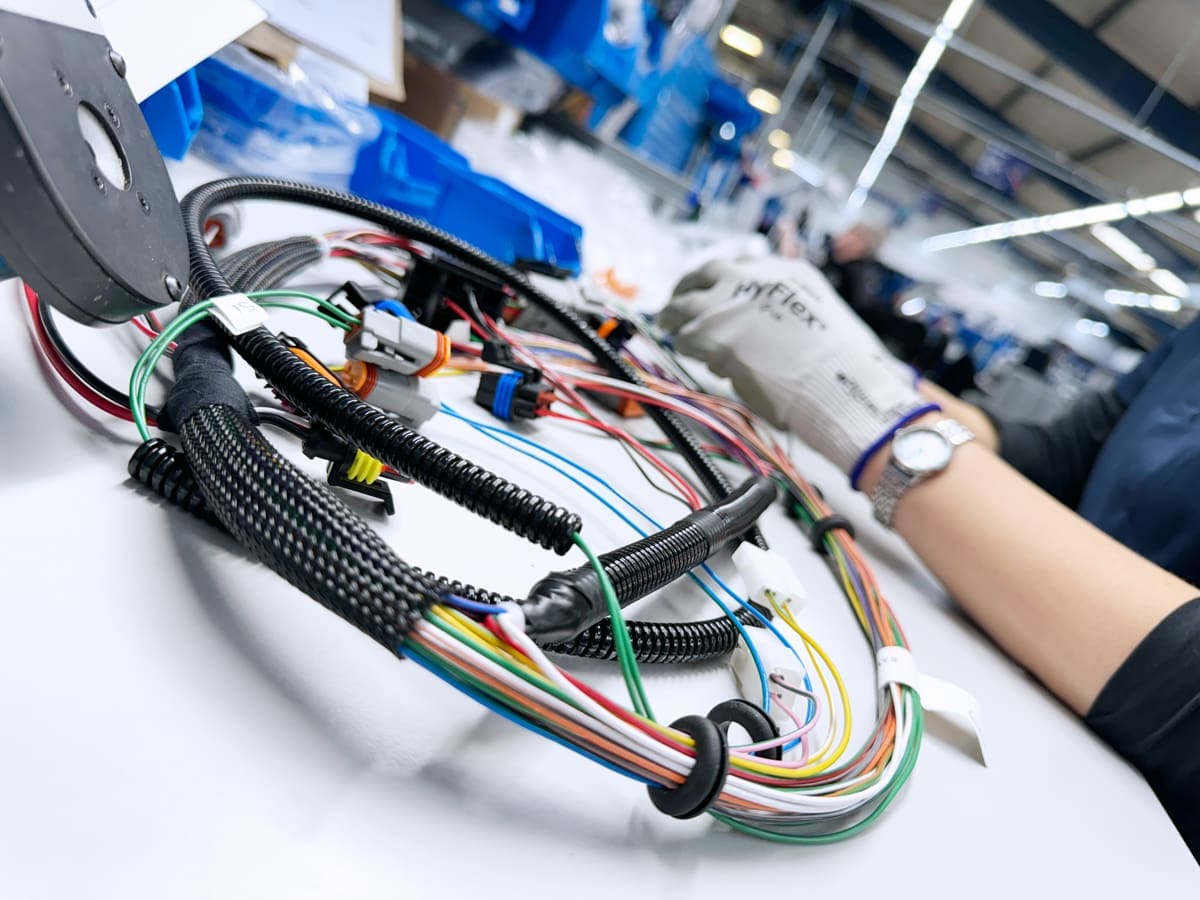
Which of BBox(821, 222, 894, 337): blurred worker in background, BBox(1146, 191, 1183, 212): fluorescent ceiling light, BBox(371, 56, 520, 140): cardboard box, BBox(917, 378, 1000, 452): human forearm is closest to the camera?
BBox(917, 378, 1000, 452): human forearm

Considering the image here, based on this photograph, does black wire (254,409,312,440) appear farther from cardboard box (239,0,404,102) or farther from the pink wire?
cardboard box (239,0,404,102)

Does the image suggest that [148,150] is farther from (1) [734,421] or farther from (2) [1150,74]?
(2) [1150,74]

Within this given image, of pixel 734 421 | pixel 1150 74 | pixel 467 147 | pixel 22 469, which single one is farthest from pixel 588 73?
pixel 1150 74

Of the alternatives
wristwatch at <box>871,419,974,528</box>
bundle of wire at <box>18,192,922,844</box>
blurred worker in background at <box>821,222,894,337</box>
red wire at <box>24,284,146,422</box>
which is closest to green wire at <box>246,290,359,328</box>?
bundle of wire at <box>18,192,922,844</box>

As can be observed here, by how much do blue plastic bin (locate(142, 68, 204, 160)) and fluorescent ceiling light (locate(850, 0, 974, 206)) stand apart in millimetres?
4206

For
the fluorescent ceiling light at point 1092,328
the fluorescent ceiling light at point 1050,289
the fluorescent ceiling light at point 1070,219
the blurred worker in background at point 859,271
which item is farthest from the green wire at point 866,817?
the fluorescent ceiling light at point 1092,328

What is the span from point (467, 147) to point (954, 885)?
4.76ft

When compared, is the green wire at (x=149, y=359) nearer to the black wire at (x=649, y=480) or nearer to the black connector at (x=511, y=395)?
the black connector at (x=511, y=395)

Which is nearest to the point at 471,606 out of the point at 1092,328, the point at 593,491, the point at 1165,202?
the point at 593,491

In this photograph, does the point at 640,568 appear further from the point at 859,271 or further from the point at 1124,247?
the point at 1124,247

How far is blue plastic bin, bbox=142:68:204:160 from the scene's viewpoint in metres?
0.54

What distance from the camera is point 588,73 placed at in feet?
4.67

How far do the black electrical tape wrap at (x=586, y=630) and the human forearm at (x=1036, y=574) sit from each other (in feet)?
1.06

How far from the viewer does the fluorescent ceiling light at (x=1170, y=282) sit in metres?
6.61
